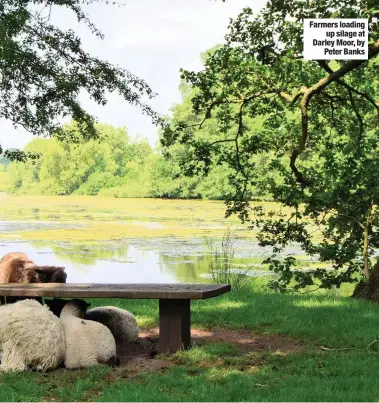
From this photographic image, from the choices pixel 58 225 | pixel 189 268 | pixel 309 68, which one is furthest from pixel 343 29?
pixel 58 225

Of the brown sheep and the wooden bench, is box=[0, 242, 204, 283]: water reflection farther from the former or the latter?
the wooden bench

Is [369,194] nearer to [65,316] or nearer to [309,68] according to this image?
[309,68]

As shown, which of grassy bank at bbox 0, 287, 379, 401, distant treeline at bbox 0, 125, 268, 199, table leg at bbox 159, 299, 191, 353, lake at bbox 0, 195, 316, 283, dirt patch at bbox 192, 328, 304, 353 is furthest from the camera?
distant treeline at bbox 0, 125, 268, 199

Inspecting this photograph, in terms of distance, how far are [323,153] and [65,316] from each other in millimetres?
5965

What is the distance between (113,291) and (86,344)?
499 mm

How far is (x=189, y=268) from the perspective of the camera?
1675 cm

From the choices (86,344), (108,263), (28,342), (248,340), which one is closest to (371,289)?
(248,340)

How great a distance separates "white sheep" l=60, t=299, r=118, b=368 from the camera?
565cm

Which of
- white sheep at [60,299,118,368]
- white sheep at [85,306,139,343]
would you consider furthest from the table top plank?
white sheep at [85,306,139,343]

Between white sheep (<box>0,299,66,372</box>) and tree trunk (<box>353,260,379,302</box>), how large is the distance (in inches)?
191

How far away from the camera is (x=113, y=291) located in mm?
5820

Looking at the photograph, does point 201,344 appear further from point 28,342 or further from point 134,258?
point 134,258

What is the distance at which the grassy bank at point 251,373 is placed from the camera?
15.6 ft

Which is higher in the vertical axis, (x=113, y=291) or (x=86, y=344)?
(x=113, y=291)
